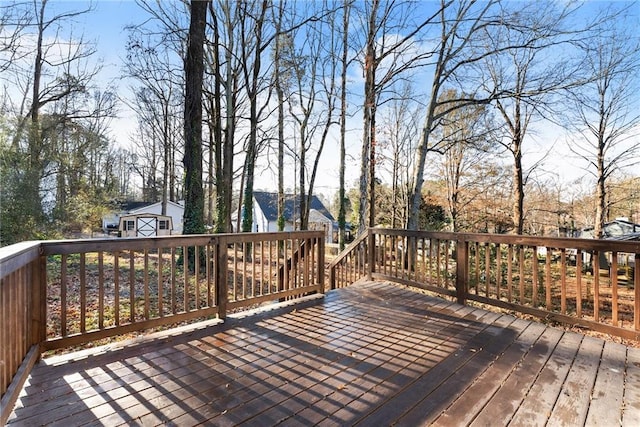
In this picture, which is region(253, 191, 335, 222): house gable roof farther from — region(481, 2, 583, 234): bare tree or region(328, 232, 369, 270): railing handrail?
region(328, 232, 369, 270): railing handrail

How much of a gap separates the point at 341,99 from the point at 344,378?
38.3 feet

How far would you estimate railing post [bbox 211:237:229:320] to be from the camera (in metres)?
3.41

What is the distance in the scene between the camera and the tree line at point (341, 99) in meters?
7.45

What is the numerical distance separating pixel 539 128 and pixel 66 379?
43.7ft

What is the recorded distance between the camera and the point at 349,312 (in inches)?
150

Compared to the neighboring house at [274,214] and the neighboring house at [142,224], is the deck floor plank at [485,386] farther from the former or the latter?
the neighboring house at [274,214]

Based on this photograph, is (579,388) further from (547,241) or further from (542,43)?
(542,43)

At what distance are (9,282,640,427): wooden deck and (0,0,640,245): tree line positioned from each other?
544 centimetres

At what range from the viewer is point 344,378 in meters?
2.26

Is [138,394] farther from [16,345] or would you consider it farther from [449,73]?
[449,73]

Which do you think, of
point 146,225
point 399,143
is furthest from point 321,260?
point 146,225

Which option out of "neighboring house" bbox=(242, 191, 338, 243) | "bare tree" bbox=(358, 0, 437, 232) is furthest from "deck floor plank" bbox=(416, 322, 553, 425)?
"neighboring house" bbox=(242, 191, 338, 243)

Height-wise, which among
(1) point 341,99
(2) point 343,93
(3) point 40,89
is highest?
(2) point 343,93

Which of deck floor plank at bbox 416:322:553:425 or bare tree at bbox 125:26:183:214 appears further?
bare tree at bbox 125:26:183:214
